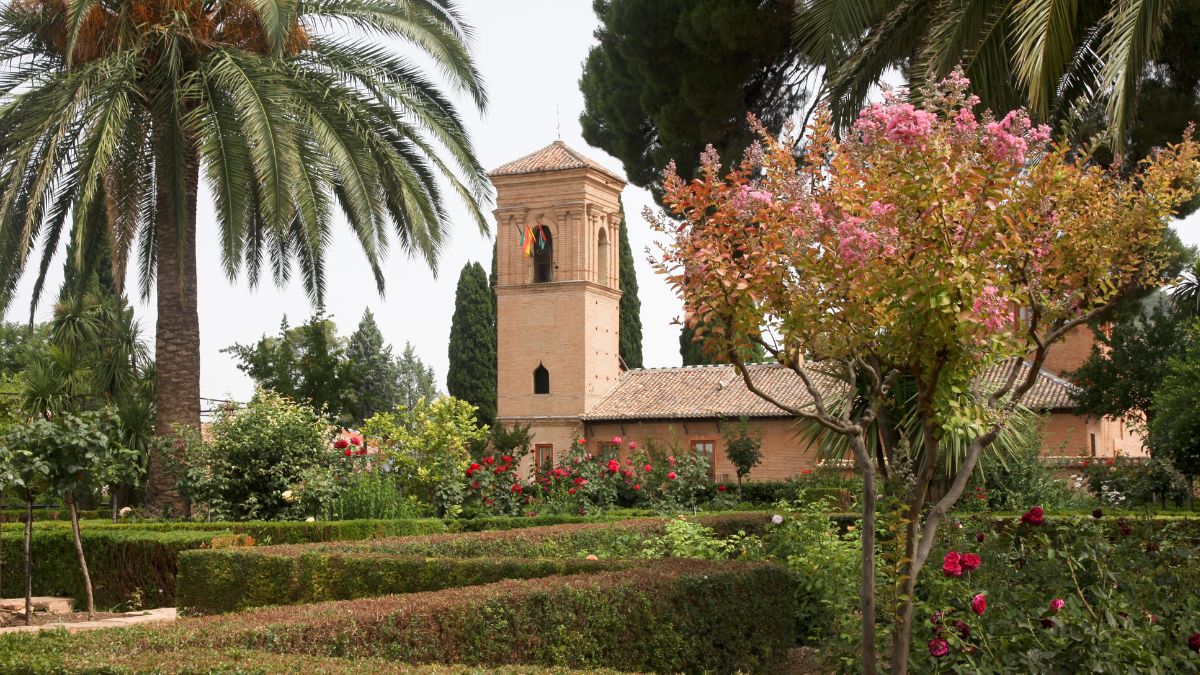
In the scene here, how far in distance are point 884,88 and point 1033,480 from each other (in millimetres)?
12802

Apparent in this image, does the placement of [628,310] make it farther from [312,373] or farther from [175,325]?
[175,325]

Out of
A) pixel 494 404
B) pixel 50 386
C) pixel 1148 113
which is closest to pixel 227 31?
pixel 50 386

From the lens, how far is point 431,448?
1712cm

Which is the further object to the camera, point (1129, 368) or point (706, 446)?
point (706, 446)

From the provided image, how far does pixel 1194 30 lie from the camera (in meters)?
9.48

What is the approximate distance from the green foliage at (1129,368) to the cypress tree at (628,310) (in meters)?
14.7

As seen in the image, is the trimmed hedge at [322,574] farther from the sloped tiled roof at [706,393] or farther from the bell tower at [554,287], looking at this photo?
the bell tower at [554,287]

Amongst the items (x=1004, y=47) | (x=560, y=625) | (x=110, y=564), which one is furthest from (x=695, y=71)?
(x=560, y=625)

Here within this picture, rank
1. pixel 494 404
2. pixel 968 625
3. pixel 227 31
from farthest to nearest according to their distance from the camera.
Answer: pixel 494 404, pixel 227 31, pixel 968 625

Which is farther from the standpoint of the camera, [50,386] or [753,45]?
[50,386]

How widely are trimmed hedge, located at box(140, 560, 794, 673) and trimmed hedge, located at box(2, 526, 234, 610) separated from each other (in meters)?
5.54

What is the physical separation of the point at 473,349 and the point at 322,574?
1266 inches

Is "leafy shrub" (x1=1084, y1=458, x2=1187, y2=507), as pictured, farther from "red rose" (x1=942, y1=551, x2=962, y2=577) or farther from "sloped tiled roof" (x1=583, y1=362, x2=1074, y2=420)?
"red rose" (x1=942, y1=551, x2=962, y2=577)

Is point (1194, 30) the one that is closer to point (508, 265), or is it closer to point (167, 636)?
point (167, 636)
